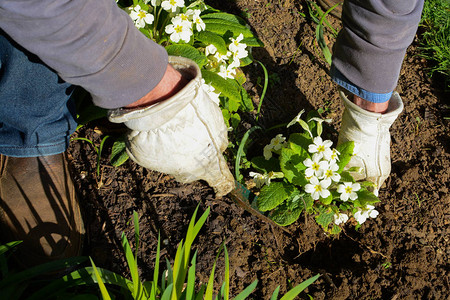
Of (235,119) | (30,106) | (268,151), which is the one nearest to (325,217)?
(268,151)

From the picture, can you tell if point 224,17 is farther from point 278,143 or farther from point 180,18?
point 278,143

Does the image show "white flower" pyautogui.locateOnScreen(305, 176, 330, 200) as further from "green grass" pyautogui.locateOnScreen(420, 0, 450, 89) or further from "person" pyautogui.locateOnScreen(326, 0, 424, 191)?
"green grass" pyautogui.locateOnScreen(420, 0, 450, 89)

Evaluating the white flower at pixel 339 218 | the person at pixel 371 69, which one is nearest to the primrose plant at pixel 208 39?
the person at pixel 371 69

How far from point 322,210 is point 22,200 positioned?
1.31m

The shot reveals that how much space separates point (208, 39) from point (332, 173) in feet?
2.91

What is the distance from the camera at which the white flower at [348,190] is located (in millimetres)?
1679

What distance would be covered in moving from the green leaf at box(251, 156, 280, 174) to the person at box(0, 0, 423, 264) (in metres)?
0.18

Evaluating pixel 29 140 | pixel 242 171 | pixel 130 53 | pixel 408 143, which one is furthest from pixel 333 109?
pixel 29 140

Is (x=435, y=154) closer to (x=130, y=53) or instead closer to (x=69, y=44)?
(x=130, y=53)

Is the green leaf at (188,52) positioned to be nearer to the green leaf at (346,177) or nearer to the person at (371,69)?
the person at (371,69)

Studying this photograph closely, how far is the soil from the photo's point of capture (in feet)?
6.01

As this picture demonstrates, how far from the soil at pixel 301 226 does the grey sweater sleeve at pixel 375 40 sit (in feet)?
1.95

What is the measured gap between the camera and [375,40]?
1.45m

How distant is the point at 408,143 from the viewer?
2207mm
